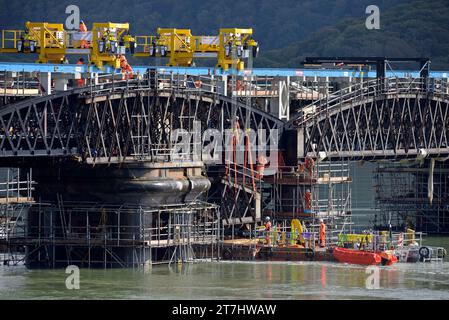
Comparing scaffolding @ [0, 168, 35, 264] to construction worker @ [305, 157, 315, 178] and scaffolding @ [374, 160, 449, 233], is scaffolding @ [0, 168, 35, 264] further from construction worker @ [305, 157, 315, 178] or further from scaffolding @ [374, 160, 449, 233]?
scaffolding @ [374, 160, 449, 233]

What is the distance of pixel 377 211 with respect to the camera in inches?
6078

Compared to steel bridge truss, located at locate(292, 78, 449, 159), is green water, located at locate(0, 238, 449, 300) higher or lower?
lower

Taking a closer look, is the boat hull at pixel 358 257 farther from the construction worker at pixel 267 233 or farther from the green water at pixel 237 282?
the construction worker at pixel 267 233

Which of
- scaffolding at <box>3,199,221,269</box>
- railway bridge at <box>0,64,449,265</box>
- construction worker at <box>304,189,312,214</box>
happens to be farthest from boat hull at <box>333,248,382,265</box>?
construction worker at <box>304,189,312,214</box>

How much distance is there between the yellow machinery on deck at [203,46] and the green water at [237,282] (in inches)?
1005

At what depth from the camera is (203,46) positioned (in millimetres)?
141875

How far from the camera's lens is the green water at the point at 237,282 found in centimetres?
10275

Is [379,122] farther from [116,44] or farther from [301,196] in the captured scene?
[116,44]

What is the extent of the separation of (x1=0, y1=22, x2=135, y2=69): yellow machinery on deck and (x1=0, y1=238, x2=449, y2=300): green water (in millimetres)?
21910

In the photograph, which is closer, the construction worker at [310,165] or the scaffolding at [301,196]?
the scaffolding at [301,196]

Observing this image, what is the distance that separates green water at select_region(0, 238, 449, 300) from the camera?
102750 mm

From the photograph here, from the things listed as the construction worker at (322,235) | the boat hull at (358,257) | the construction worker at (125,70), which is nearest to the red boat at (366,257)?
the boat hull at (358,257)

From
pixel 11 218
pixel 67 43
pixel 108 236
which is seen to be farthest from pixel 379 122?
pixel 11 218
